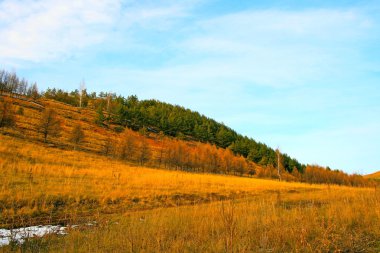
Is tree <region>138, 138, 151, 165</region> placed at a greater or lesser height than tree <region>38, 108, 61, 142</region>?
lesser

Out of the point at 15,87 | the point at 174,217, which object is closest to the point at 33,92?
the point at 15,87

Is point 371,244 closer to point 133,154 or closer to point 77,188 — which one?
point 77,188

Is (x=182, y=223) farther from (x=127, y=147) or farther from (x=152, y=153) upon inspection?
(x=152, y=153)

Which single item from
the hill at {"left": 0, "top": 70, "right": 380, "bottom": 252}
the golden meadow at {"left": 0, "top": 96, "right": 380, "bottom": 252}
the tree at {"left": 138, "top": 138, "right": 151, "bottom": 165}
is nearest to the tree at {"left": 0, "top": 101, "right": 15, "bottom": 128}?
the hill at {"left": 0, "top": 70, "right": 380, "bottom": 252}

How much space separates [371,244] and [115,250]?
4823 mm

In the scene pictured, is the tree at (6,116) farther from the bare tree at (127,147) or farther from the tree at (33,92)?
the tree at (33,92)

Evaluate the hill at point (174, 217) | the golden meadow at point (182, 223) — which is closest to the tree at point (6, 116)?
A: the hill at point (174, 217)

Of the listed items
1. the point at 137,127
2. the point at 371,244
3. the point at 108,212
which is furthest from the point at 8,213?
the point at 137,127

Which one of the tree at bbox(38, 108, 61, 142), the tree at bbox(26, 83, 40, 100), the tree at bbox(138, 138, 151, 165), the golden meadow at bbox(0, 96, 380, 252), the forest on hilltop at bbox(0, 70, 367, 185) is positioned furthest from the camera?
the tree at bbox(26, 83, 40, 100)

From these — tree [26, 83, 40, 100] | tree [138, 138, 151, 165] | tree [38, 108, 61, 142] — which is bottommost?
tree [138, 138, 151, 165]

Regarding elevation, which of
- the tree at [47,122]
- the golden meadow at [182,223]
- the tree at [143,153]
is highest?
the tree at [47,122]

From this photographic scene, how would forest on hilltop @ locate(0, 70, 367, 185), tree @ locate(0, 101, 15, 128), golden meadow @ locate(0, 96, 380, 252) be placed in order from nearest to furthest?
golden meadow @ locate(0, 96, 380, 252) < tree @ locate(0, 101, 15, 128) < forest on hilltop @ locate(0, 70, 367, 185)

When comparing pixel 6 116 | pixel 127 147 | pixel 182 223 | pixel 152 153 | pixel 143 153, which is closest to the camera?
pixel 182 223

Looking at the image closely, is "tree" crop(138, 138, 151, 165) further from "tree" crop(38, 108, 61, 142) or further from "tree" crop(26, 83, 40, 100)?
"tree" crop(26, 83, 40, 100)
